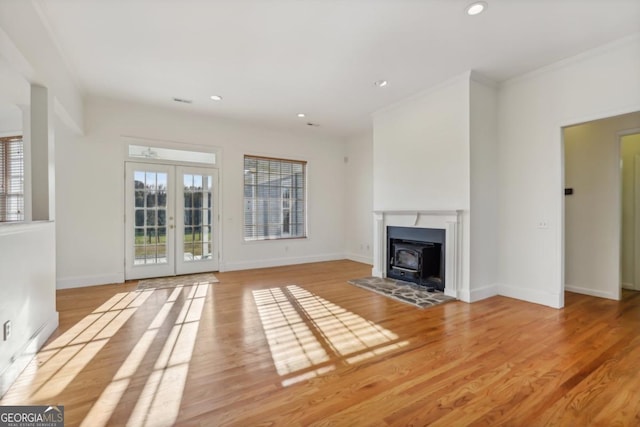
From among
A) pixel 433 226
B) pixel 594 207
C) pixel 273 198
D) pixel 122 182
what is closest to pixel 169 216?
pixel 122 182

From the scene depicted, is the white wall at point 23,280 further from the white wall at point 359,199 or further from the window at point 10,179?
the white wall at point 359,199

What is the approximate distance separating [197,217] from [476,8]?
208 inches

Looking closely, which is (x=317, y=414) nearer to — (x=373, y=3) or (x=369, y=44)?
(x=373, y=3)

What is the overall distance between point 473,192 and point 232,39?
11.6ft

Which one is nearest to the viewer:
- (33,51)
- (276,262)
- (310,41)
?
(33,51)

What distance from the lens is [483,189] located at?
4.16 m

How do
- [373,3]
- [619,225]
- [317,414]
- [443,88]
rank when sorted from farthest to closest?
[443,88] → [619,225] → [373,3] → [317,414]

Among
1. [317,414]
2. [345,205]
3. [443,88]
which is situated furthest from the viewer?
[345,205]

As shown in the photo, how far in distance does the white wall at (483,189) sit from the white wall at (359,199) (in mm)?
2822

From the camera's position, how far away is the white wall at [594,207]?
3.96 meters

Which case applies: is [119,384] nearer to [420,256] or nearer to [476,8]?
[420,256]

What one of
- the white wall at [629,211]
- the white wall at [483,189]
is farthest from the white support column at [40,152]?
the white wall at [629,211]

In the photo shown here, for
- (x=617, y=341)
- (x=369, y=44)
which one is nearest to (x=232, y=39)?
(x=369, y=44)

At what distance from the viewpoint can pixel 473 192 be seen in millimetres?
4047
